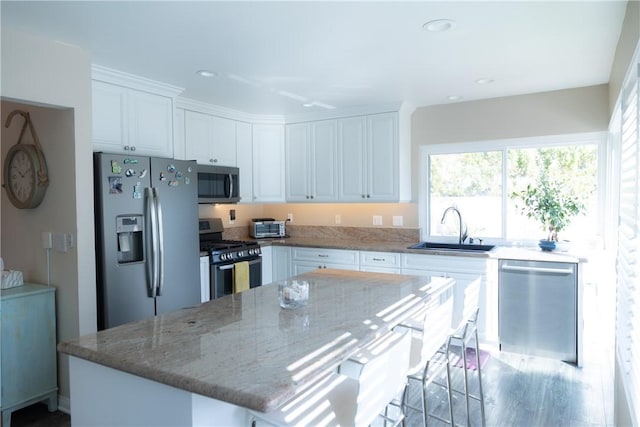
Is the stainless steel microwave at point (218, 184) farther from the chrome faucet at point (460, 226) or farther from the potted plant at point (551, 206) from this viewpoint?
the potted plant at point (551, 206)

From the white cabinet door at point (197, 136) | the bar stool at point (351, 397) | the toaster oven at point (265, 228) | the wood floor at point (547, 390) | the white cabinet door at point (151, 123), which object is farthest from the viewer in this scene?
the toaster oven at point (265, 228)

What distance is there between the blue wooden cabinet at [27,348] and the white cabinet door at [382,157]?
10.1 feet

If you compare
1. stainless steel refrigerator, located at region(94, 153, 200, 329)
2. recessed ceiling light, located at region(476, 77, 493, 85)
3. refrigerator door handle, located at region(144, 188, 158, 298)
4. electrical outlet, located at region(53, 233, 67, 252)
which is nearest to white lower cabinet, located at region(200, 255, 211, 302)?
stainless steel refrigerator, located at region(94, 153, 200, 329)

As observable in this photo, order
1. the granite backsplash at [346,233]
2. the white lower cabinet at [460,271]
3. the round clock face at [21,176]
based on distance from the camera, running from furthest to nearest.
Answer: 1. the granite backsplash at [346,233]
2. the white lower cabinet at [460,271]
3. the round clock face at [21,176]

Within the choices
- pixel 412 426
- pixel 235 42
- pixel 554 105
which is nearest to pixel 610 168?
pixel 554 105

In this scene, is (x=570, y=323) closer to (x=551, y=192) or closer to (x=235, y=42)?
(x=551, y=192)

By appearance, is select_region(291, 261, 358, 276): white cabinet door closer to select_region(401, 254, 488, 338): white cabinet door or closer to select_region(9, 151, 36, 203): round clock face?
select_region(401, 254, 488, 338): white cabinet door

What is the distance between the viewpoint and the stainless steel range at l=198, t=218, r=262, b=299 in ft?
12.9

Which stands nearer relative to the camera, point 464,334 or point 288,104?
A: point 464,334

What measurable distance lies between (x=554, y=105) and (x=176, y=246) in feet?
12.2

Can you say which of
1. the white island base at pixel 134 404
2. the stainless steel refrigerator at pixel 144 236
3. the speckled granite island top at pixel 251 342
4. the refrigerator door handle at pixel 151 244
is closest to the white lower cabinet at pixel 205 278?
the stainless steel refrigerator at pixel 144 236

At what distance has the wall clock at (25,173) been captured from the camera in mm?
2900

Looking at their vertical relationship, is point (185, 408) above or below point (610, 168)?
below

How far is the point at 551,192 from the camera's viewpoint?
13.0 ft
